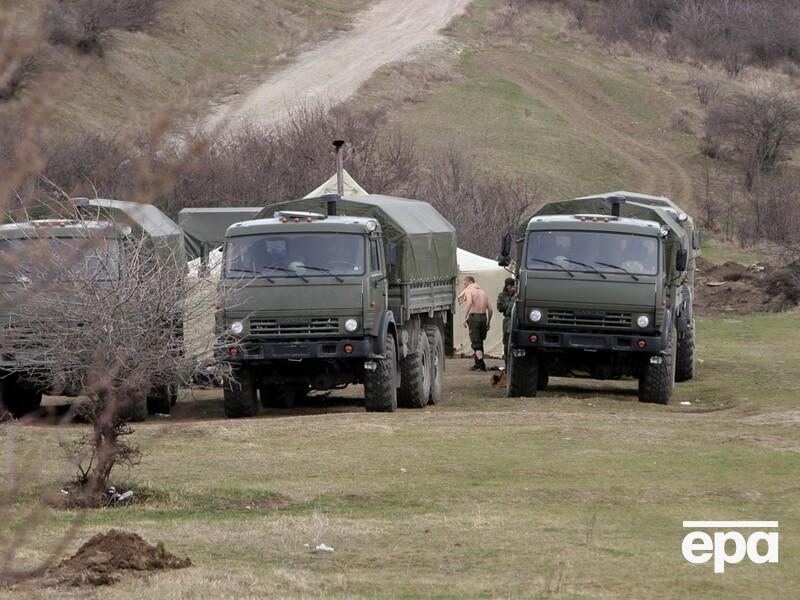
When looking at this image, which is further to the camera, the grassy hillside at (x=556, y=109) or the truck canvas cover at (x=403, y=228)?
the grassy hillside at (x=556, y=109)

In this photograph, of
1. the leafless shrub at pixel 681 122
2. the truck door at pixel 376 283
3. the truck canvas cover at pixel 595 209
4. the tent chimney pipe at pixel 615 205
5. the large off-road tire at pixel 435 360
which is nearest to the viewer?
the truck door at pixel 376 283

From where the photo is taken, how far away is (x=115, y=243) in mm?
15977

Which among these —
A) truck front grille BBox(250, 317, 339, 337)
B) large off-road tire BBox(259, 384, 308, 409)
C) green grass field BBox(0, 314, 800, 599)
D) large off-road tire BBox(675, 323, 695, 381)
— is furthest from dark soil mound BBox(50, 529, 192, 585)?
large off-road tire BBox(675, 323, 695, 381)

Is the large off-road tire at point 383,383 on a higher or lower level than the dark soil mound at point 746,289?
lower

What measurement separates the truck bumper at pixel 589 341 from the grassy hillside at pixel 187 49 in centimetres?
2176

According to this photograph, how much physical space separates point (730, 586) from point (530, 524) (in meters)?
2.38

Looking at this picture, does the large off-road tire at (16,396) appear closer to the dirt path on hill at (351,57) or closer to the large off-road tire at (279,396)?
the large off-road tire at (279,396)

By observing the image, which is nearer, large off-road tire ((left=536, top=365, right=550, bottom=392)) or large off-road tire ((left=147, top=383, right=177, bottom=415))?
large off-road tire ((left=147, top=383, right=177, bottom=415))

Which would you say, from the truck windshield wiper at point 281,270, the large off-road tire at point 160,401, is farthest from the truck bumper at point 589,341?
the large off-road tire at point 160,401

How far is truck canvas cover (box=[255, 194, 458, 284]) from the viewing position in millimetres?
20484

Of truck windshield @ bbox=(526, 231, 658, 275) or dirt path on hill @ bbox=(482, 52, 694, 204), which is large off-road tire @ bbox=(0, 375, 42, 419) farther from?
dirt path on hill @ bbox=(482, 52, 694, 204)

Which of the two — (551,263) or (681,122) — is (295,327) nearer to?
(551,263)

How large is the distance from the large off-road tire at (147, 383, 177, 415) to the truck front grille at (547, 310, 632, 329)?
5.20 m
